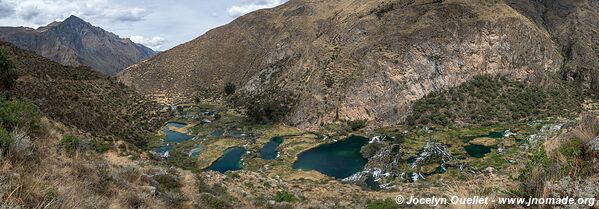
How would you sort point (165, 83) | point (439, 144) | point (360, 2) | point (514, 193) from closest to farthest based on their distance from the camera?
point (514, 193), point (439, 144), point (360, 2), point (165, 83)

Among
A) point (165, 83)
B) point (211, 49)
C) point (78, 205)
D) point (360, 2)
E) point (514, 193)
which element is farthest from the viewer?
point (211, 49)

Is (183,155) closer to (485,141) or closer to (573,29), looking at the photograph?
(485,141)

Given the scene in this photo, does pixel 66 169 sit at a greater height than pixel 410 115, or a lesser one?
greater

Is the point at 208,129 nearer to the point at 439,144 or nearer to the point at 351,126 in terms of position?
the point at 351,126

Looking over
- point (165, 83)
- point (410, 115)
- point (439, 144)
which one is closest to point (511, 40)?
point (410, 115)

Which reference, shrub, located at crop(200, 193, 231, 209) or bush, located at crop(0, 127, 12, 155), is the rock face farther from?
bush, located at crop(0, 127, 12, 155)

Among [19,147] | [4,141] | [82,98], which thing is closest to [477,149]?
[82,98]

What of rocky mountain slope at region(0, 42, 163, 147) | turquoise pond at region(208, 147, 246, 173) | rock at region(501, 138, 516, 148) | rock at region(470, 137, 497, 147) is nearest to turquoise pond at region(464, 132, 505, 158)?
rock at region(470, 137, 497, 147)
